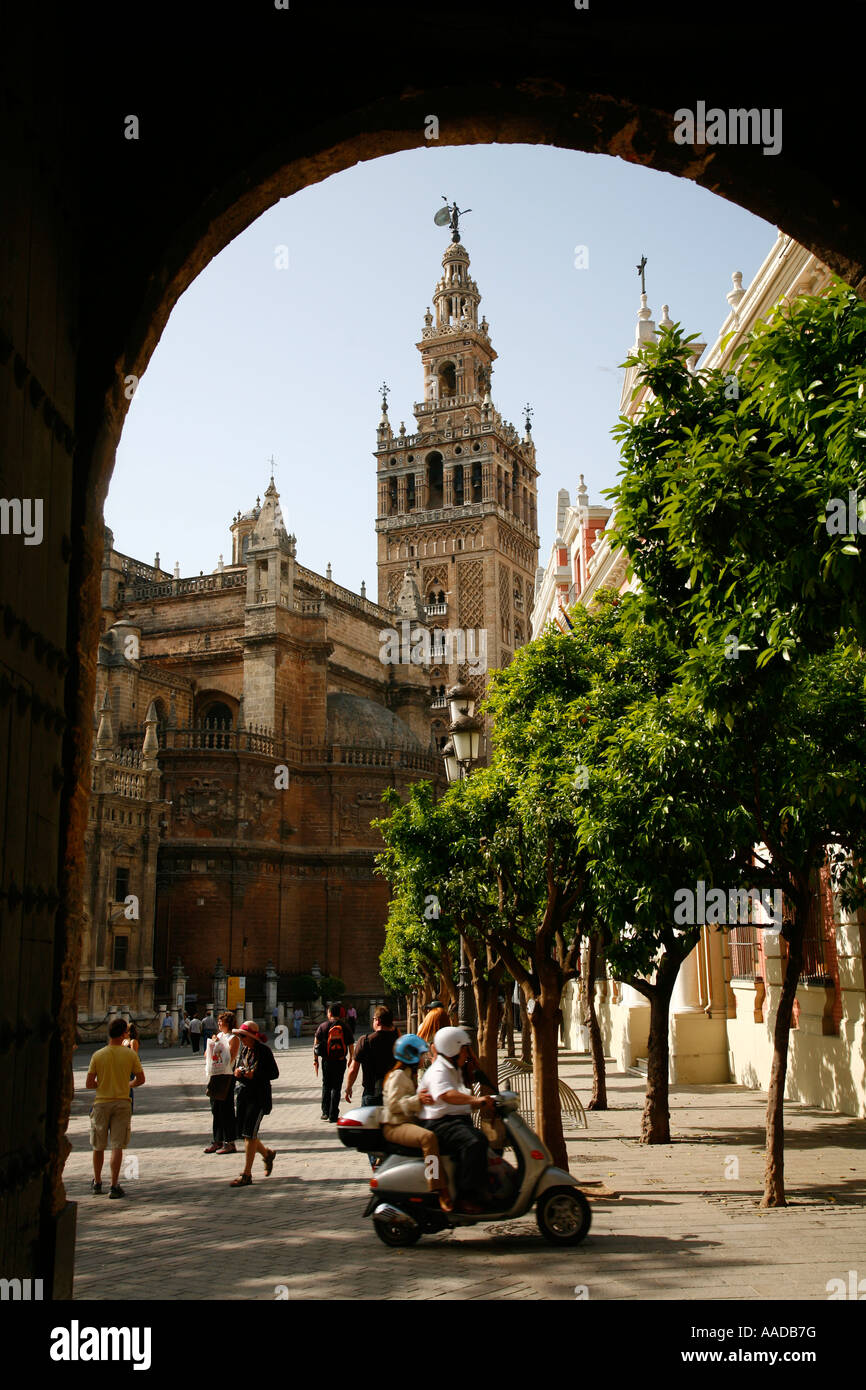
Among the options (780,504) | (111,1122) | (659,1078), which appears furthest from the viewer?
(659,1078)

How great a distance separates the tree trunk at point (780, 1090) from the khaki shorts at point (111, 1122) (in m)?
5.23

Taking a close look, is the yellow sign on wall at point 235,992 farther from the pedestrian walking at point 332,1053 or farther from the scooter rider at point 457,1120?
the scooter rider at point 457,1120

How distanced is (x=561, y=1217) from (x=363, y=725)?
41.9m

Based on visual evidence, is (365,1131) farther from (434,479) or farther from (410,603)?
(434,479)

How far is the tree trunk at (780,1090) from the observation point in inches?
348

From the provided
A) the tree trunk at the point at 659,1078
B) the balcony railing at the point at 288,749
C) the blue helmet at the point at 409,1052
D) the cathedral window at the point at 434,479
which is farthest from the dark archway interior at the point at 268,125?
the cathedral window at the point at 434,479

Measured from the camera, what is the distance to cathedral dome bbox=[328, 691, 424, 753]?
1905 inches

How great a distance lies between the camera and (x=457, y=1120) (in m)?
7.57

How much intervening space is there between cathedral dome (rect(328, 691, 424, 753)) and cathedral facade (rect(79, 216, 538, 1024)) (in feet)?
0.29

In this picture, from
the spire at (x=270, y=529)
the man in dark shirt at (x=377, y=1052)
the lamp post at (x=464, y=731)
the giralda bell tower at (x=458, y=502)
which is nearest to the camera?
the man in dark shirt at (x=377, y=1052)

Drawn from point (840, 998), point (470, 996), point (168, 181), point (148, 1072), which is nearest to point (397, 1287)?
point (168, 181)

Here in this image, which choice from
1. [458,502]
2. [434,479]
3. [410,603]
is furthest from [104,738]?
[434,479]

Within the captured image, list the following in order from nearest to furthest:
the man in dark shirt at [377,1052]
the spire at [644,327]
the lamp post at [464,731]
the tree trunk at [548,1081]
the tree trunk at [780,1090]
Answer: the tree trunk at [780,1090] < the tree trunk at [548,1081] < the man in dark shirt at [377,1052] < the lamp post at [464,731] < the spire at [644,327]

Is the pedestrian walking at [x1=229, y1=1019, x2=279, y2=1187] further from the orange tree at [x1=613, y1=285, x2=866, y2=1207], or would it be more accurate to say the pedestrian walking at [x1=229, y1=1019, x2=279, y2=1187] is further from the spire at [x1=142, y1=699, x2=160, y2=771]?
the spire at [x1=142, y1=699, x2=160, y2=771]
